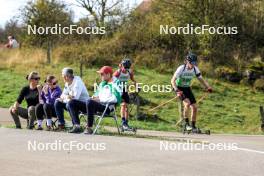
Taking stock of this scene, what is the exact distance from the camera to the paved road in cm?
786

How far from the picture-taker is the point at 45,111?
13242 mm

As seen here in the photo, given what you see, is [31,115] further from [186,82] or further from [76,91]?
[186,82]

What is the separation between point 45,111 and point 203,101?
1476 cm

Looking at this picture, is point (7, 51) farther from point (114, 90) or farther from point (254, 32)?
point (114, 90)

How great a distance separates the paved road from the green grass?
8206 millimetres

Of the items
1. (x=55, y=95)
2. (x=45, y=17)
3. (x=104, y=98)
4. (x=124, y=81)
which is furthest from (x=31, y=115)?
(x=45, y=17)

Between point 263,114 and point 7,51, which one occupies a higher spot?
point 7,51

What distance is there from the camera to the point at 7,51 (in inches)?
1401

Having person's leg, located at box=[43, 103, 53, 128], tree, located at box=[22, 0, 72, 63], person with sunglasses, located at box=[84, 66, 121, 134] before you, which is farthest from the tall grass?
person with sunglasses, located at box=[84, 66, 121, 134]

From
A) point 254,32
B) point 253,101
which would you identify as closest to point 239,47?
point 254,32

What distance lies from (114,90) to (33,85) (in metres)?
2.51

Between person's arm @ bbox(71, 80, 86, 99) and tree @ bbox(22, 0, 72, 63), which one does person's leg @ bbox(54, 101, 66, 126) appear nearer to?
person's arm @ bbox(71, 80, 86, 99)

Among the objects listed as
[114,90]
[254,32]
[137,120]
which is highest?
[254,32]

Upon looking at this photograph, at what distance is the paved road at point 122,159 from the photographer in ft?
25.8
